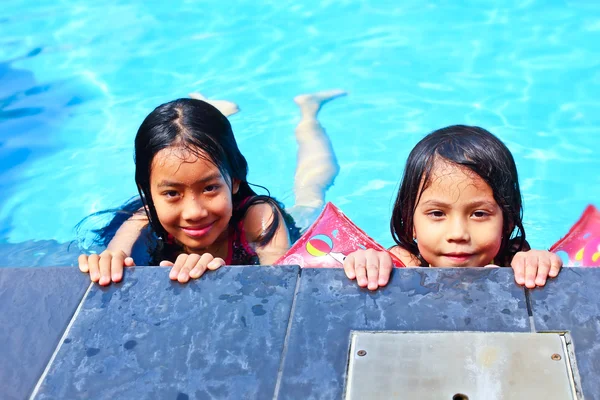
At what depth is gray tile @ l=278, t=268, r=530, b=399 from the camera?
201 centimetres

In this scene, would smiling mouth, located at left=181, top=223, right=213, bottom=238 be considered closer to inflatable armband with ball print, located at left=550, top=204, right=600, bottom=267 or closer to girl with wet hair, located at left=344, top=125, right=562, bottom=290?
girl with wet hair, located at left=344, top=125, right=562, bottom=290

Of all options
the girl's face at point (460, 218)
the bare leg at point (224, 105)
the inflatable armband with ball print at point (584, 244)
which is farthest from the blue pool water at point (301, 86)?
the girl's face at point (460, 218)

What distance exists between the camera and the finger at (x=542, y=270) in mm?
2271

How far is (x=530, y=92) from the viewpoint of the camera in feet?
21.5

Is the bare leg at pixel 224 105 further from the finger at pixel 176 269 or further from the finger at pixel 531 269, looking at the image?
the finger at pixel 531 269

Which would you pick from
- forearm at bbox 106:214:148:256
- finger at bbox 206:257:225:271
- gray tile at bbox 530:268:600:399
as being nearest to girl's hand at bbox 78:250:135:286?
finger at bbox 206:257:225:271

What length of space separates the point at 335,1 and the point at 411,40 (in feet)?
4.02

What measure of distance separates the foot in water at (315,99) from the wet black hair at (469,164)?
3.30 m

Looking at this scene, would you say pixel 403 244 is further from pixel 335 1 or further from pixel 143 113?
pixel 335 1

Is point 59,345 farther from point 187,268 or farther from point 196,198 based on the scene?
point 196,198

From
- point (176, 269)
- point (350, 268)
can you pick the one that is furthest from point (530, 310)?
point (176, 269)

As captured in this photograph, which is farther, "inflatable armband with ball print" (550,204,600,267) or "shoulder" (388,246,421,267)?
"shoulder" (388,246,421,267)

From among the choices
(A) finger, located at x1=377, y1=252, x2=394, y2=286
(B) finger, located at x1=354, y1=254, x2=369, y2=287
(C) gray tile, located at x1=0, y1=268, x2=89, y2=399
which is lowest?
(C) gray tile, located at x1=0, y1=268, x2=89, y2=399

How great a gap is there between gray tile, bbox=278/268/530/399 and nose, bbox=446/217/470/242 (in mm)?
536
